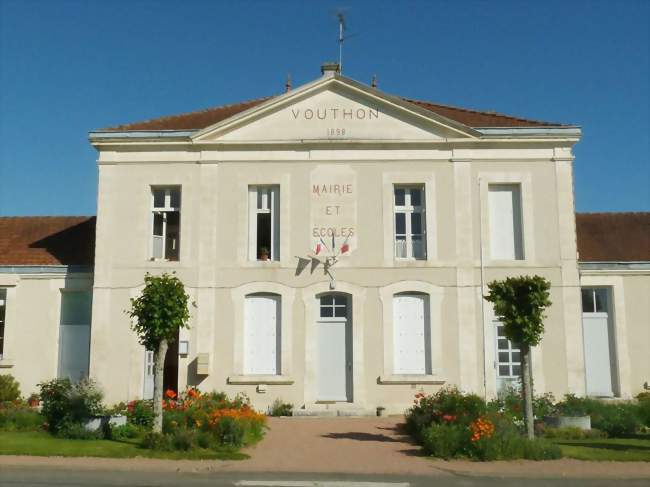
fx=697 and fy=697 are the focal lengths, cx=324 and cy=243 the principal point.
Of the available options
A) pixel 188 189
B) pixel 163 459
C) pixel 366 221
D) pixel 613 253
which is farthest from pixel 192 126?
pixel 613 253

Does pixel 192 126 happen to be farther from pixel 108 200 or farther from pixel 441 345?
pixel 441 345

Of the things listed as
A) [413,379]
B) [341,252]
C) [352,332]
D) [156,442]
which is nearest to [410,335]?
[413,379]

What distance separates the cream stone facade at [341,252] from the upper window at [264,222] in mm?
51

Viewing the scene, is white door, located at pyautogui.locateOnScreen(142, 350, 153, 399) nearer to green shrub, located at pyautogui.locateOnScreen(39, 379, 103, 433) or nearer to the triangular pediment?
green shrub, located at pyautogui.locateOnScreen(39, 379, 103, 433)

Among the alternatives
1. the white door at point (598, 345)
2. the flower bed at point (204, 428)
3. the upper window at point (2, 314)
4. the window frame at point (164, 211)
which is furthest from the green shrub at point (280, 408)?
the white door at point (598, 345)

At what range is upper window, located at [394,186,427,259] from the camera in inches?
690

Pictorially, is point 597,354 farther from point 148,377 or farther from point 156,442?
point 156,442

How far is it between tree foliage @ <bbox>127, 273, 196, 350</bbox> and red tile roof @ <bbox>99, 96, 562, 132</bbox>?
265 inches

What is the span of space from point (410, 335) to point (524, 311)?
16.7 ft

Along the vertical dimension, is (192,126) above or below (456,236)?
above

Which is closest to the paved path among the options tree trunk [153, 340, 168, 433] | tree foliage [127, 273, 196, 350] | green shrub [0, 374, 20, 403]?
tree trunk [153, 340, 168, 433]

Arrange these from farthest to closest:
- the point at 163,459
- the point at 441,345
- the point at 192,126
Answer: the point at 192,126, the point at 441,345, the point at 163,459

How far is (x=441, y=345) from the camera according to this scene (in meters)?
16.8

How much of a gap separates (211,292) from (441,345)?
576cm
